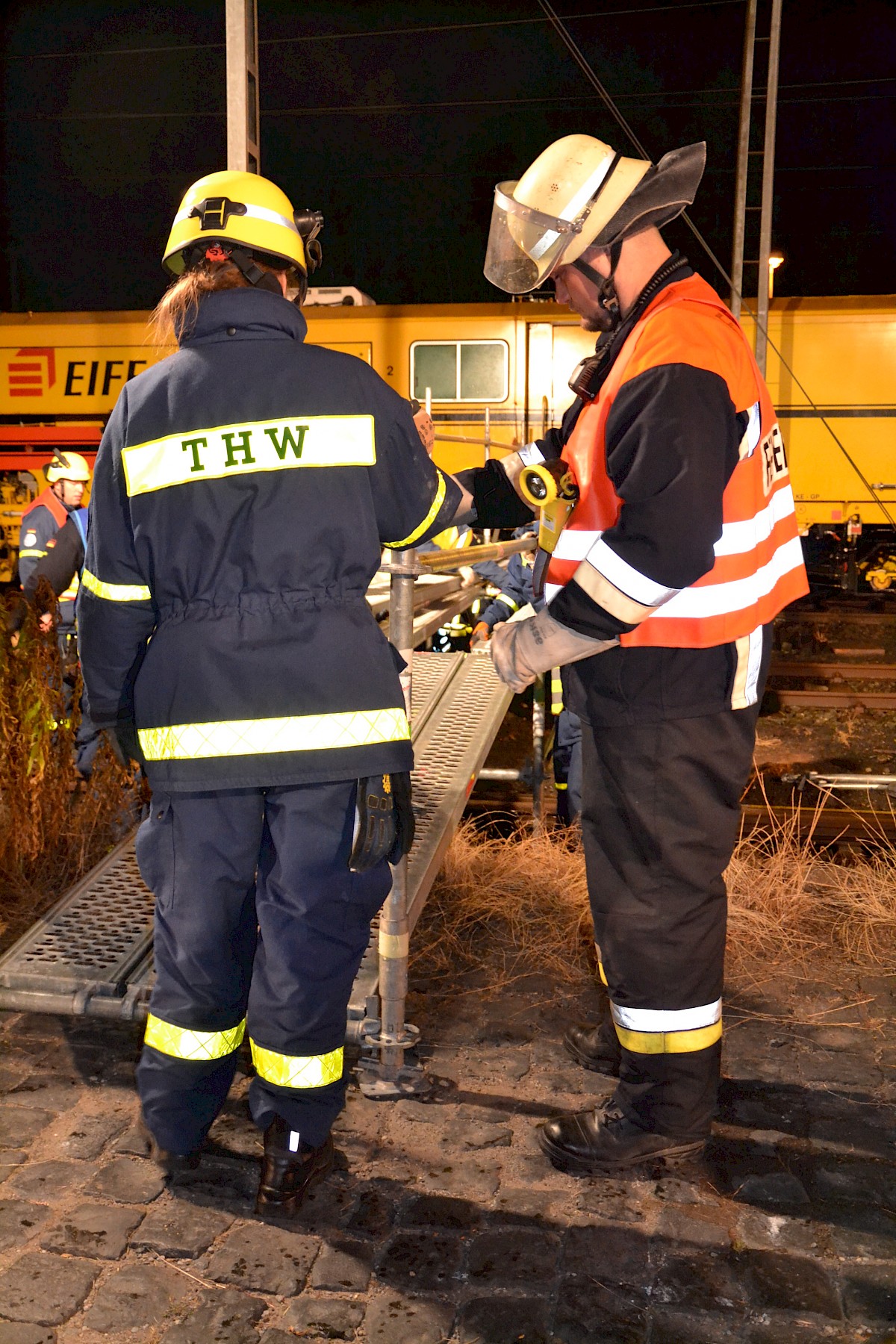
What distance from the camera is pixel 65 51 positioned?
2636cm

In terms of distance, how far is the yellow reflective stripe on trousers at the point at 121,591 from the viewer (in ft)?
7.95

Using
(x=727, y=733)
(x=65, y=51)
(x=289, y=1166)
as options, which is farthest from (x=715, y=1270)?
(x=65, y=51)

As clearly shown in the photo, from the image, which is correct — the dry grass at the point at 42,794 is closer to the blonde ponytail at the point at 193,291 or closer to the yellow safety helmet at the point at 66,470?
the blonde ponytail at the point at 193,291

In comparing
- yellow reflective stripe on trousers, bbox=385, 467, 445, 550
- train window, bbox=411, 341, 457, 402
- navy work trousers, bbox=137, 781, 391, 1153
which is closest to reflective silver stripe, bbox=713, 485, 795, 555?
yellow reflective stripe on trousers, bbox=385, 467, 445, 550

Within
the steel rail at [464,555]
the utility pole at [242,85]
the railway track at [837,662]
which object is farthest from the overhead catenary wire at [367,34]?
the steel rail at [464,555]

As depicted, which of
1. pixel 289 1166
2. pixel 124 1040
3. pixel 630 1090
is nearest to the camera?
pixel 289 1166

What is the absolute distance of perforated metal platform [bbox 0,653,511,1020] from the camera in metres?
3.23

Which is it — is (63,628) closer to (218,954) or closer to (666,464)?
(218,954)

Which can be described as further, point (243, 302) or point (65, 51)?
point (65, 51)

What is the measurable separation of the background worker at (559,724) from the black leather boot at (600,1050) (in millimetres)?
1790

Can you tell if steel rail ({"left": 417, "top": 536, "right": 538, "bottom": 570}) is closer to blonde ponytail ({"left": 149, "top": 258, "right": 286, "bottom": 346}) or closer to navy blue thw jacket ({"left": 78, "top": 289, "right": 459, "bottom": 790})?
navy blue thw jacket ({"left": 78, "top": 289, "right": 459, "bottom": 790})

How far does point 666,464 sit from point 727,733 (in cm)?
65

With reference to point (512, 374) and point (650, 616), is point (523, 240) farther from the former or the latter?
point (512, 374)

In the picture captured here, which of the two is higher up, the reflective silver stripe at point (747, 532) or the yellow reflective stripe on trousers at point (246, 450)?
the yellow reflective stripe on trousers at point (246, 450)
